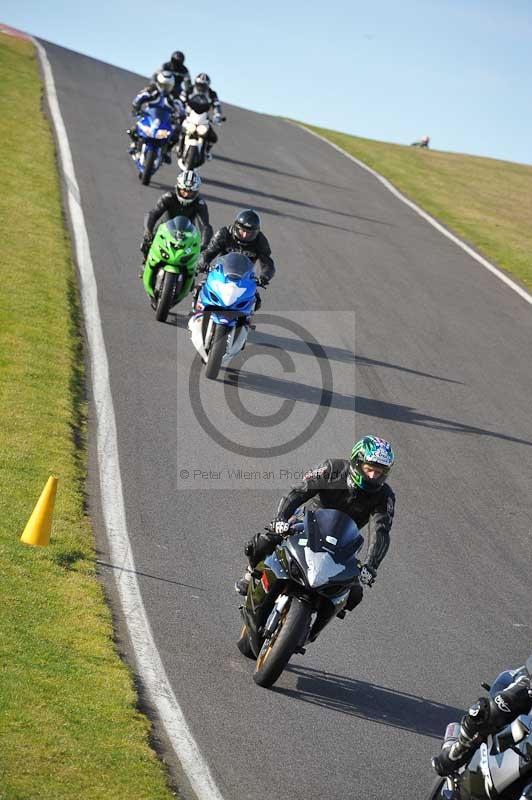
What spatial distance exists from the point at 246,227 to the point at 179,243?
124cm

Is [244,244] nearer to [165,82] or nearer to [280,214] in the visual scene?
[280,214]

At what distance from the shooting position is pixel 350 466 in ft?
29.1

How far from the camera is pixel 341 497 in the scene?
8984 mm

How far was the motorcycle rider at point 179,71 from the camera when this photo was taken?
30016 millimetres

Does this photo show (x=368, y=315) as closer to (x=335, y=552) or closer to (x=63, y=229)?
(x=63, y=229)

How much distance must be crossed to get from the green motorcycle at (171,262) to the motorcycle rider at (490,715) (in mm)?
11021

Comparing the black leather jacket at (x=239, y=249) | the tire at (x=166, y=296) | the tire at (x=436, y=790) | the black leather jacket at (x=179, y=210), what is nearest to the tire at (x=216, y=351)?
the black leather jacket at (x=239, y=249)

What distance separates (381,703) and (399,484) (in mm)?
5078

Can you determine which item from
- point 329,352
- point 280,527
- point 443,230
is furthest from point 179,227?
point 443,230

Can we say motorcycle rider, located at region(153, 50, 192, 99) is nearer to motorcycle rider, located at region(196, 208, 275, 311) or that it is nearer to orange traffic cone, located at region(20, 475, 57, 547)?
motorcycle rider, located at region(196, 208, 275, 311)

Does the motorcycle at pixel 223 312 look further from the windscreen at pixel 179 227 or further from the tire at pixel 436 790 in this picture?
the tire at pixel 436 790

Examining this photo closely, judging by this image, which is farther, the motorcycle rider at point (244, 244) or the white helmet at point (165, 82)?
the white helmet at point (165, 82)

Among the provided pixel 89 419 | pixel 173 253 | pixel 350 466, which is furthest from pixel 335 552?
pixel 173 253

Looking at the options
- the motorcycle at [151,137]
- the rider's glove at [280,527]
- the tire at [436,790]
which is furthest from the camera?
the motorcycle at [151,137]
